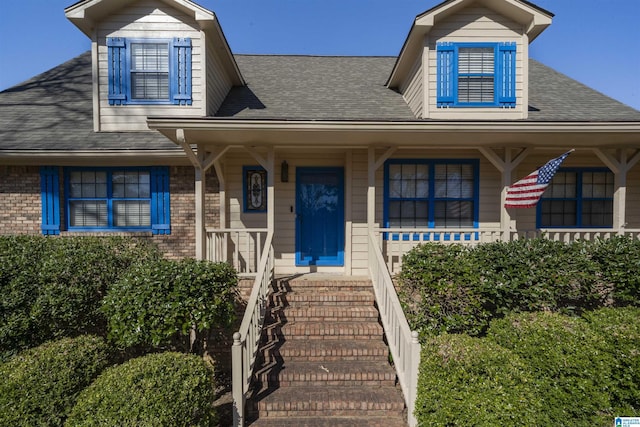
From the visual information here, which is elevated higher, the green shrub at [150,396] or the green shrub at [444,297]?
the green shrub at [444,297]

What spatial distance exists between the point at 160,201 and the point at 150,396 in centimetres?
457

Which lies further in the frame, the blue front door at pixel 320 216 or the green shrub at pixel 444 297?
the blue front door at pixel 320 216

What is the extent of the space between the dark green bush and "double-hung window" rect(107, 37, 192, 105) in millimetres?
4245

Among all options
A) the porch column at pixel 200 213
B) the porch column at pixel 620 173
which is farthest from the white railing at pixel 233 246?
the porch column at pixel 620 173

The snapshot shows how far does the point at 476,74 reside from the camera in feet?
21.9

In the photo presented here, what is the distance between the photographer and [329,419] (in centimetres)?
364

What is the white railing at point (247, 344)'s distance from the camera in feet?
11.5

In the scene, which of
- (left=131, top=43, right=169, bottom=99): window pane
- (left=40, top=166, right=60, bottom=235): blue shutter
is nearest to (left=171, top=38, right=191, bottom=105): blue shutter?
(left=131, top=43, right=169, bottom=99): window pane

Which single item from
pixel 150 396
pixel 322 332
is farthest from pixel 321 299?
pixel 150 396

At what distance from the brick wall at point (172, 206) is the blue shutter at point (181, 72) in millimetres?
1479

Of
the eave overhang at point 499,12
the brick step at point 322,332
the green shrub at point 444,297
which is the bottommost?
the brick step at point 322,332

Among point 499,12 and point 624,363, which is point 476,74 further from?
point 624,363

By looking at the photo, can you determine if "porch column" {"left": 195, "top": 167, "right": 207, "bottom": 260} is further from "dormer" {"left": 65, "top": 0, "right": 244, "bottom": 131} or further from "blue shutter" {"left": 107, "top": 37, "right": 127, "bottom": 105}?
"blue shutter" {"left": 107, "top": 37, "right": 127, "bottom": 105}

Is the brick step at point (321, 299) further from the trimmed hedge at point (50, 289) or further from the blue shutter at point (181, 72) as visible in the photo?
the blue shutter at point (181, 72)
